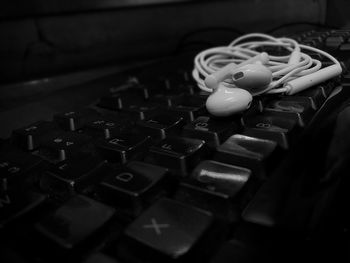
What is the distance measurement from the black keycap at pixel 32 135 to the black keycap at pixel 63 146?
1 cm

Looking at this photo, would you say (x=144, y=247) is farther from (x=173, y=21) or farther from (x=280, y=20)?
(x=280, y=20)

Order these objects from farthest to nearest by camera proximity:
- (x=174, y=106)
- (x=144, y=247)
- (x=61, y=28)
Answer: (x=61, y=28) < (x=174, y=106) < (x=144, y=247)

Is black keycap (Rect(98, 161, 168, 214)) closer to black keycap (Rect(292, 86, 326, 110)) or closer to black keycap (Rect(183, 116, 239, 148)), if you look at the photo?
Answer: black keycap (Rect(183, 116, 239, 148))

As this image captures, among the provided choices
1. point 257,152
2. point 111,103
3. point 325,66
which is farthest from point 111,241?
point 325,66

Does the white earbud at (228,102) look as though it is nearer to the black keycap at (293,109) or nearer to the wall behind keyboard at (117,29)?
the black keycap at (293,109)

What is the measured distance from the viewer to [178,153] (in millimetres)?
284

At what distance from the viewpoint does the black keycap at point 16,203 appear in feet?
0.73

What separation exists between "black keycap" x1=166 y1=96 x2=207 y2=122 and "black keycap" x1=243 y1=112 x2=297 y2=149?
0.20ft

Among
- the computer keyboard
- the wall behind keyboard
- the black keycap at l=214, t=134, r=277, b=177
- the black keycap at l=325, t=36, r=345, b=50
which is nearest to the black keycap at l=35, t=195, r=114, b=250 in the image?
the computer keyboard

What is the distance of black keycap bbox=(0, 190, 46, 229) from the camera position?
0.22m

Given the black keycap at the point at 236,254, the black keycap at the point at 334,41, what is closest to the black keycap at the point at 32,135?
the black keycap at the point at 236,254

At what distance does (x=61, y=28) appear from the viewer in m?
0.59

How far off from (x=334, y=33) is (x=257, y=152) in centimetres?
50

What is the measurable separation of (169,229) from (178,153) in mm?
88
